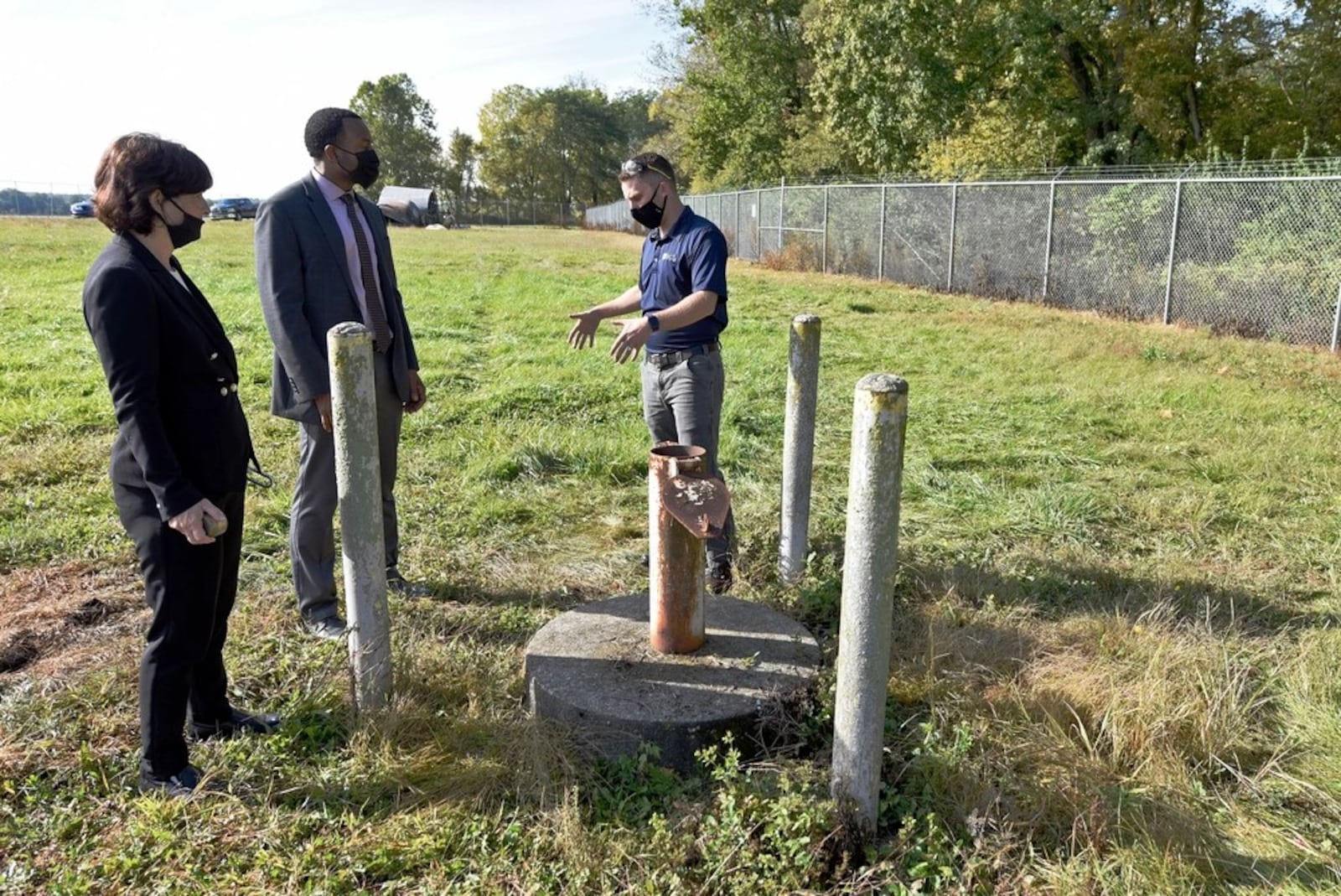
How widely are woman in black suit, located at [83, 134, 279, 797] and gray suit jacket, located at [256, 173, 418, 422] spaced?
0.71 metres

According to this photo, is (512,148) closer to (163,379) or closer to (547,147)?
(547,147)

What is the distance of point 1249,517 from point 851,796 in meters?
3.72

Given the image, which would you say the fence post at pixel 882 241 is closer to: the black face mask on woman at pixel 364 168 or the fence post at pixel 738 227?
the fence post at pixel 738 227

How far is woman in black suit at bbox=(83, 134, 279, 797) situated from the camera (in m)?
2.50

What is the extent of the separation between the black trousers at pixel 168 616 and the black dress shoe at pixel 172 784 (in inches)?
0.6

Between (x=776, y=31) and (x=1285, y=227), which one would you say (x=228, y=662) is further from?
(x=776, y=31)

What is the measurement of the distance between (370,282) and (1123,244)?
1228 cm

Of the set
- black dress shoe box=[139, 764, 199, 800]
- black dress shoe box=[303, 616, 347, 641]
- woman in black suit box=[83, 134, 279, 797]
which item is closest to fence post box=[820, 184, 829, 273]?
black dress shoe box=[303, 616, 347, 641]

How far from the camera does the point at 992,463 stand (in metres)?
6.21

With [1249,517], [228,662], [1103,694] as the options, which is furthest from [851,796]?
[1249,517]

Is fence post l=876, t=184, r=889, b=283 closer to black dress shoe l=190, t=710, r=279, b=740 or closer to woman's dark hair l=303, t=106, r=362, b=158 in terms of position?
woman's dark hair l=303, t=106, r=362, b=158

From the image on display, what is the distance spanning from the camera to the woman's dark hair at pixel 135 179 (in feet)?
A: 8.38

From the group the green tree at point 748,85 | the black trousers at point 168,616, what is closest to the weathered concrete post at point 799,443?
the black trousers at point 168,616

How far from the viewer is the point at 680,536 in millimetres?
3238
